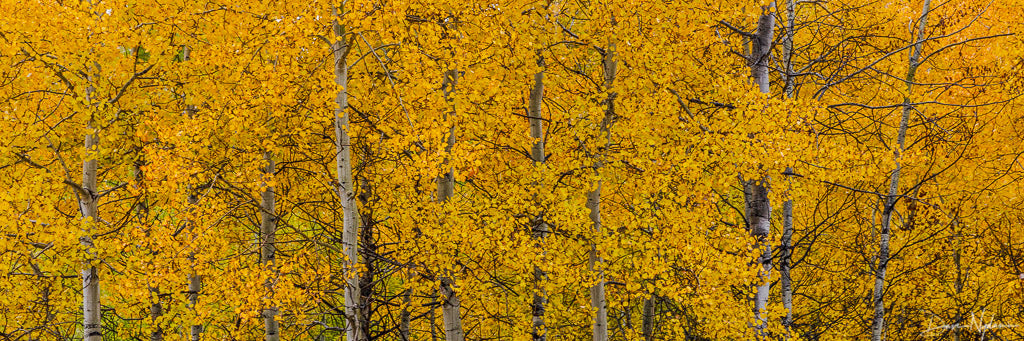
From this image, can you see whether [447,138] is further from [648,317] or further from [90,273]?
[648,317]

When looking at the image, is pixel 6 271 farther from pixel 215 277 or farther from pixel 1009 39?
pixel 1009 39

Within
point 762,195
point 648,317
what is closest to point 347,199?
point 762,195

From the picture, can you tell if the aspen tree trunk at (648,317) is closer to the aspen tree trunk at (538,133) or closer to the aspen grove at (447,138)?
the aspen grove at (447,138)

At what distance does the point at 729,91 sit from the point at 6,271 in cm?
758

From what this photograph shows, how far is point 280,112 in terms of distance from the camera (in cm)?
732

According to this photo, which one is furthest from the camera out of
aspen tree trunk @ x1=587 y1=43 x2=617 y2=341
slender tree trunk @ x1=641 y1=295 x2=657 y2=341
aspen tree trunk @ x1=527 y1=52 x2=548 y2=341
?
slender tree trunk @ x1=641 y1=295 x2=657 y2=341

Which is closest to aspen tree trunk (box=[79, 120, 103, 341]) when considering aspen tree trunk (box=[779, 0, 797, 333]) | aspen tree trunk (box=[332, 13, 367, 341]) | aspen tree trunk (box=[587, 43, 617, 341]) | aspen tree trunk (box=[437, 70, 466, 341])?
aspen tree trunk (box=[332, 13, 367, 341])

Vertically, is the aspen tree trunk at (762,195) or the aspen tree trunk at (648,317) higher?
the aspen tree trunk at (762,195)

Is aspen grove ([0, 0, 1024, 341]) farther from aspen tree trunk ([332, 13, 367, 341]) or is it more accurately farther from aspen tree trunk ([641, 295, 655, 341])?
aspen tree trunk ([641, 295, 655, 341])

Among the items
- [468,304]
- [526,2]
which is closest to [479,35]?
[526,2]

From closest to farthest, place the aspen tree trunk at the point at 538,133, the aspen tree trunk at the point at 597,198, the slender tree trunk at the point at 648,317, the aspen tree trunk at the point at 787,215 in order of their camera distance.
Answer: the aspen tree trunk at the point at 787,215 < the aspen tree trunk at the point at 597,198 < the aspen tree trunk at the point at 538,133 < the slender tree trunk at the point at 648,317

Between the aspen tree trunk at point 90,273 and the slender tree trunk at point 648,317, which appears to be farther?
the slender tree trunk at point 648,317

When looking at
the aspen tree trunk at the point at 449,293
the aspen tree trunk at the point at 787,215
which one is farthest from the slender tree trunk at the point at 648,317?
the aspen tree trunk at the point at 449,293

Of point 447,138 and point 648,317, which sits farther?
point 648,317
